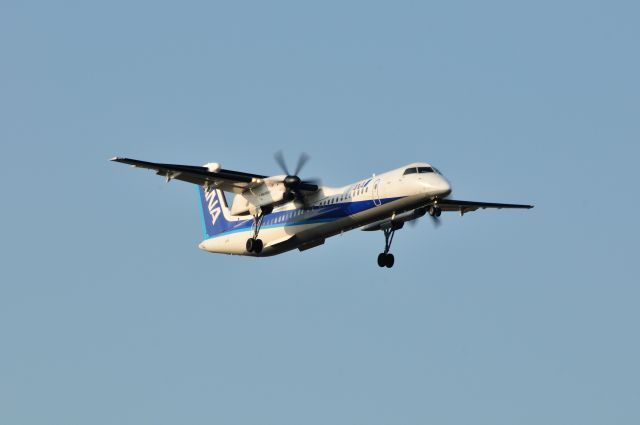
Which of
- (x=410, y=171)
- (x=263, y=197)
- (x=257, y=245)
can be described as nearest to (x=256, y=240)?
(x=257, y=245)

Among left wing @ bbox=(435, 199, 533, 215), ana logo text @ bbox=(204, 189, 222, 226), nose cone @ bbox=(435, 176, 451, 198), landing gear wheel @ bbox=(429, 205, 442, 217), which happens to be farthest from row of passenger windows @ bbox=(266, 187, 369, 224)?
left wing @ bbox=(435, 199, 533, 215)

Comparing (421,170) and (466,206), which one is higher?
(421,170)

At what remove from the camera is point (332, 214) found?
4441 centimetres

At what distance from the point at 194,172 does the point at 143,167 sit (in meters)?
2.05

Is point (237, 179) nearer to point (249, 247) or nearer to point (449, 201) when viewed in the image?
point (249, 247)

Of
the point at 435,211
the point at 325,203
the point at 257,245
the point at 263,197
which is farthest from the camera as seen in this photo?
the point at 257,245

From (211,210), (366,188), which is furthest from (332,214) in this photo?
(211,210)

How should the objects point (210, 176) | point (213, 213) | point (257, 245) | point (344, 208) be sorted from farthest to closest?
point (213, 213), point (257, 245), point (210, 176), point (344, 208)

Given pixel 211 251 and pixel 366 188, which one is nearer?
pixel 366 188

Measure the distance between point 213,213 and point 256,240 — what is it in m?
5.57

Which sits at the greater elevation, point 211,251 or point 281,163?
point 281,163

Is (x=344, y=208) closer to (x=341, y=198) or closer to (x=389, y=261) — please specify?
(x=341, y=198)

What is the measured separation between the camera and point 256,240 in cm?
4612

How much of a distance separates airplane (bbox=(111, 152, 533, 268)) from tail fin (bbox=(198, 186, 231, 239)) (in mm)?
2082
